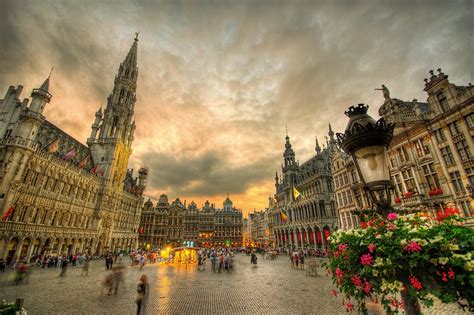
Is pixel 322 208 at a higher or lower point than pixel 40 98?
lower

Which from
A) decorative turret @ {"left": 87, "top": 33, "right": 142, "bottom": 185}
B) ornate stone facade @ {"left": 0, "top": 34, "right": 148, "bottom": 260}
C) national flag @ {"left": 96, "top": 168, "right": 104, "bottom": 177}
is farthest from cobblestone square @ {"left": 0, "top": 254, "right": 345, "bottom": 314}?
decorative turret @ {"left": 87, "top": 33, "right": 142, "bottom": 185}

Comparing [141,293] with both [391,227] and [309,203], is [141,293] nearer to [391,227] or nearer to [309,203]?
[391,227]

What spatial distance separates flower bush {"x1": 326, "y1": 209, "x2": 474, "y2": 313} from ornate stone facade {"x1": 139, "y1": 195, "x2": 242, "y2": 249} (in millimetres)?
77266

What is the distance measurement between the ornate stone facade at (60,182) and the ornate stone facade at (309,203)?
145 ft

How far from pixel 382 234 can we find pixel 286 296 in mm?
10670

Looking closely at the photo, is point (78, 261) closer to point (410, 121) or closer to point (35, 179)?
point (35, 179)

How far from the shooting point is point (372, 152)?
423cm

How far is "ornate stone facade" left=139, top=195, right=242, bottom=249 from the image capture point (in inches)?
3152

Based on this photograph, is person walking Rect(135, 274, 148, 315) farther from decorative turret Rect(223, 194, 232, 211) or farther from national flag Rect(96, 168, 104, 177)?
decorative turret Rect(223, 194, 232, 211)

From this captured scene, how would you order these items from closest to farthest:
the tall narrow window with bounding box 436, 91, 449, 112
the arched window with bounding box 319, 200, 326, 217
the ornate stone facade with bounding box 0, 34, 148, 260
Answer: the tall narrow window with bounding box 436, 91, 449, 112
the ornate stone facade with bounding box 0, 34, 148, 260
the arched window with bounding box 319, 200, 326, 217

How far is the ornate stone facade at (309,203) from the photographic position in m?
43.8

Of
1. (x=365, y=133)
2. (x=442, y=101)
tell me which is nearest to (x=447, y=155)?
(x=442, y=101)

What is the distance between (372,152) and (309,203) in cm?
4776

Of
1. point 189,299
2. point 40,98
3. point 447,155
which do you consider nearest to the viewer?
point 189,299
